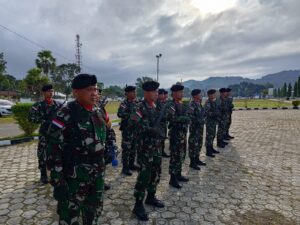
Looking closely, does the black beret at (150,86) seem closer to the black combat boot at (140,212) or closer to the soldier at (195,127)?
the black combat boot at (140,212)

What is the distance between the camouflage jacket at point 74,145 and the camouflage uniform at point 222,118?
20.1ft

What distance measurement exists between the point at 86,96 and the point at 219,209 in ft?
9.18

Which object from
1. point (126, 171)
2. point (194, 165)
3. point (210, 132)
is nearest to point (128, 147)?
point (126, 171)

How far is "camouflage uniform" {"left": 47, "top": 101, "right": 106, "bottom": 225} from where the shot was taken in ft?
6.41

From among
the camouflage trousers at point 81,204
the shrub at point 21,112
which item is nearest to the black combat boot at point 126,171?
the camouflage trousers at point 81,204

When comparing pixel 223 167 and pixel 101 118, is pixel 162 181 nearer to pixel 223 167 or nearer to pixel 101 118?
pixel 223 167

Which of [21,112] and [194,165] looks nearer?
[194,165]

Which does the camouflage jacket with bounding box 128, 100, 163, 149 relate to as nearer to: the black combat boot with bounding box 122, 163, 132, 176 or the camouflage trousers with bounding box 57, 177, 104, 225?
the camouflage trousers with bounding box 57, 177, 104, 225

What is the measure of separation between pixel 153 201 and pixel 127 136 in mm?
1936

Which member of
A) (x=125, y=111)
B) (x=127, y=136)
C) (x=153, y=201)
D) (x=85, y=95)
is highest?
(x=85, y=95)

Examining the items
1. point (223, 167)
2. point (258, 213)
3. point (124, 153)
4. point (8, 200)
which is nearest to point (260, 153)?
point (223, 167)

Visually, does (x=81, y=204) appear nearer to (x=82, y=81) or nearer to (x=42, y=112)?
(x=82, y=81)

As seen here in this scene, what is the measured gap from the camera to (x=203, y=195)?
3.94 metres

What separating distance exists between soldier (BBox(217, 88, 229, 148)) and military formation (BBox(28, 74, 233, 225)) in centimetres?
241
